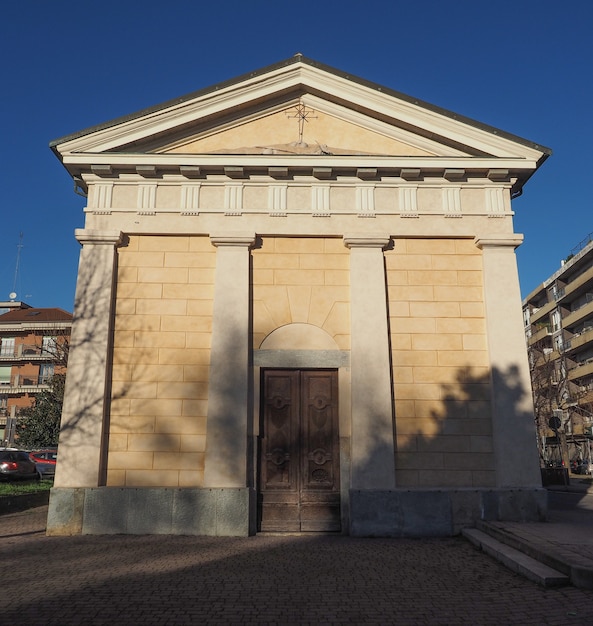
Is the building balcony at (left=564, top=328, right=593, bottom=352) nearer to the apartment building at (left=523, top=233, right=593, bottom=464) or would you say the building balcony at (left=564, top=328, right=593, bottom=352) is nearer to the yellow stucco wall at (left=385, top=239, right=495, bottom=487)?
the apartment building at (left=523, top=233, right=593, bottom=464)

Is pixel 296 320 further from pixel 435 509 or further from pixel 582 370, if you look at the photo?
pixel 582 370

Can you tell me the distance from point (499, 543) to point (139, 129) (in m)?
10.5

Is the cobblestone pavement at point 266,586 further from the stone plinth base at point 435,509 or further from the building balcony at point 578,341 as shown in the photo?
the building balcony at point 578,341

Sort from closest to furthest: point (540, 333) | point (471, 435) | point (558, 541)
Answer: point (558, 541) < point (471, 435) < point (540, 333)

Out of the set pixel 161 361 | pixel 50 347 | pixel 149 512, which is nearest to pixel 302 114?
pixel 161 361

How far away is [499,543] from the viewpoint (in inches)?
352

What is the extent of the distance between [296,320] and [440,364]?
303cm

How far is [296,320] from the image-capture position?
37.8 ft

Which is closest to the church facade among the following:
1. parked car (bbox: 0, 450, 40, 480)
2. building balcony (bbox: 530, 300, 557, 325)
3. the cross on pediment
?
the cross on pediment

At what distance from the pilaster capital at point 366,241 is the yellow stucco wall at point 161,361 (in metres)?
2.87

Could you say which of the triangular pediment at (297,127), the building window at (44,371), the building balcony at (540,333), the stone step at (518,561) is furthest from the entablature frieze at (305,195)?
the building balcony at (540,333)

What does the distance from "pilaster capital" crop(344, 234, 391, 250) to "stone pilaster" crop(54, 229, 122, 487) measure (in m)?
4.77

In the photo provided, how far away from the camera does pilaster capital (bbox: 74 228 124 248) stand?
38.3 ft

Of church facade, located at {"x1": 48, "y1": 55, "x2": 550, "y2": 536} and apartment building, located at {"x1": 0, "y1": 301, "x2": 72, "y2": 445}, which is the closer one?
church facade, located at {"x1": 48, "y1": 55, "x2": 550, "y2": 536}
